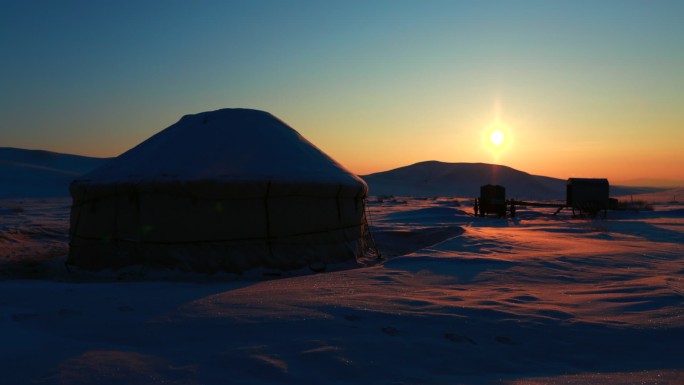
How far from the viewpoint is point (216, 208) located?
27.3 feet

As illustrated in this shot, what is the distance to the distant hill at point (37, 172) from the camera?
5775cm

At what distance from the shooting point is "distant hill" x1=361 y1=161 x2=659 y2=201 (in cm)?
7981

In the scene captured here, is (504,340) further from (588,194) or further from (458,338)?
(588,194)

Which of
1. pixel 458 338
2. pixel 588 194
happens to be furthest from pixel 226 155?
pixel 588 194

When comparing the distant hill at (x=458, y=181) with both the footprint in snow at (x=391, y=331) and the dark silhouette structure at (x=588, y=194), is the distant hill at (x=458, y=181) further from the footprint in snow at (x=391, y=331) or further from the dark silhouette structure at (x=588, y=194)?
the footprint in snow at (x=391, y=331)

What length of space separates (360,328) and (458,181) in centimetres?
8890

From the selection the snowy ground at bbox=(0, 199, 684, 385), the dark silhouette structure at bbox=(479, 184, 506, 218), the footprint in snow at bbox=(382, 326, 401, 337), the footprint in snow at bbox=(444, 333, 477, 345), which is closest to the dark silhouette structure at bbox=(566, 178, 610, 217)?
the dark silhouette structure at bbox=(479, 184, 506, 218)

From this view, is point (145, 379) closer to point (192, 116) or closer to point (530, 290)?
point (530, 290)

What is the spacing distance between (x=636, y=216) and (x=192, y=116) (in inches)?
772

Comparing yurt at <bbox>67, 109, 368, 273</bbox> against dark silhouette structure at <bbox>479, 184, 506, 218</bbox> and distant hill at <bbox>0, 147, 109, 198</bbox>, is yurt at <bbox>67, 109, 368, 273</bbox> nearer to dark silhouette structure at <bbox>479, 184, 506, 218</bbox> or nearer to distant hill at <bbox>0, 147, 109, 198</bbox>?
dark silhouette structure at <bbox>479, 184, 506, 218</bbox>

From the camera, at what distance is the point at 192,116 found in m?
10.8

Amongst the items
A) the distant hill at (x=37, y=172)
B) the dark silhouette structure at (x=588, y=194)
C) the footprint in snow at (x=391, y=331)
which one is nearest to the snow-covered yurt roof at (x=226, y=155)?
the footprint in snow at (x=391, y=331)

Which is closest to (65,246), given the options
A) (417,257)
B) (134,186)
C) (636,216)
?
(134,186)

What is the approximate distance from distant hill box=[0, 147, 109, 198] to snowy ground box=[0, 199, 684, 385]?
54094mm
